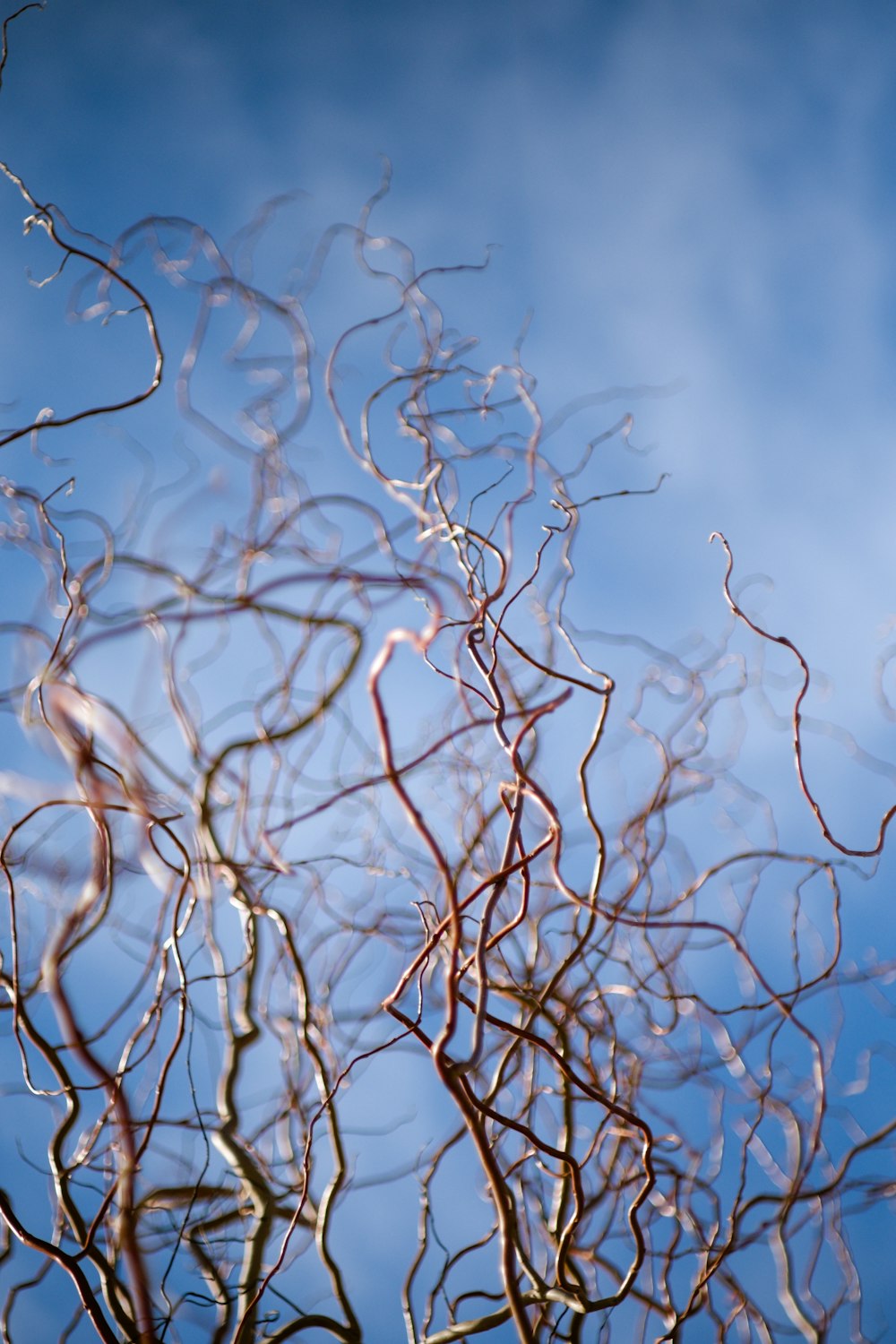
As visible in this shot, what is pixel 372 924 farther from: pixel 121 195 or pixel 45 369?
pixel 121 195

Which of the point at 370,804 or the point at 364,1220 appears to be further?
the point at 364,1220

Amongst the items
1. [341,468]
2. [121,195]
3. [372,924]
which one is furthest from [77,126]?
[372,924]

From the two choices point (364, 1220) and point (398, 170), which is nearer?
point (398, 170)

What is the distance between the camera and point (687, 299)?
1624 mm

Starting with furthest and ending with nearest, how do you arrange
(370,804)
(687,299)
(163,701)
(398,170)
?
(687,299) → (398,170) → (163,701) → (370,804)

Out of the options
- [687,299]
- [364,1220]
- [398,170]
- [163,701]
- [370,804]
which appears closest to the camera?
[370,804]

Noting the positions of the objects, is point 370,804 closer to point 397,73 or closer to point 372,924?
point 372,924

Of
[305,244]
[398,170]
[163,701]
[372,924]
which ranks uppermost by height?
[398,170]

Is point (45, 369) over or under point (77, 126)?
under

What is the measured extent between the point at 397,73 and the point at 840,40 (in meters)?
0.67

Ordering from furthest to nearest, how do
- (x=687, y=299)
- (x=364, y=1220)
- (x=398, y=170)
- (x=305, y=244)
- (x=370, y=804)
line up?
(x=364, y=1220) < (x=687, y=299) < (x=398, y=170) < (x=305, y=244) < (x=370, y=804)

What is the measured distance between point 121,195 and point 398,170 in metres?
0.40

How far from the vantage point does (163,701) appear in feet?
3.85

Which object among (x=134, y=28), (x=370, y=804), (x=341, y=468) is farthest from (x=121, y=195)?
(x=370, y=804)
